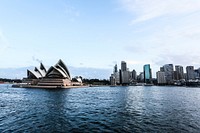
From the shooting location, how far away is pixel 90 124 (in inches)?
788

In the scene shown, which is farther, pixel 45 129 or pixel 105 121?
pixel 105 121

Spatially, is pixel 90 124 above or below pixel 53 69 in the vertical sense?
below

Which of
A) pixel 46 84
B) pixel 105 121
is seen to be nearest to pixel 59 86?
pixel 46 84

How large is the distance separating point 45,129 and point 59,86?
382 feet

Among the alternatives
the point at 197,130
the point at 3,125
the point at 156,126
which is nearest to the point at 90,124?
the point at 156,126

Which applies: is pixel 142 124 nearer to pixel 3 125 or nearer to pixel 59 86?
pixel 3 125

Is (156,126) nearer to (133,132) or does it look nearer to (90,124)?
(133,132)

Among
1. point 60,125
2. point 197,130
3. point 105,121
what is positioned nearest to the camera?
point 197,130

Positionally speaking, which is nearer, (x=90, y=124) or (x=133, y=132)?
(x=133, y=132)

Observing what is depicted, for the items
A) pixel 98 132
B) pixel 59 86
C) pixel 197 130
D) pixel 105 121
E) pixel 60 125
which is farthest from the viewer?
pixel 59 86

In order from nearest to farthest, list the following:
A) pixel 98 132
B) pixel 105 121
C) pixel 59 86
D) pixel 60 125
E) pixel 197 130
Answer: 1. pixel 98 132
2. pixel 197 130
3. pixel 60 125
4. pixel 105 121
5. pixel 59 86

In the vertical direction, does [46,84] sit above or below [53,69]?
below

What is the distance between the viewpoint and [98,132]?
16953 mm

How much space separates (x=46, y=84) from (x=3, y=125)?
391 feet
